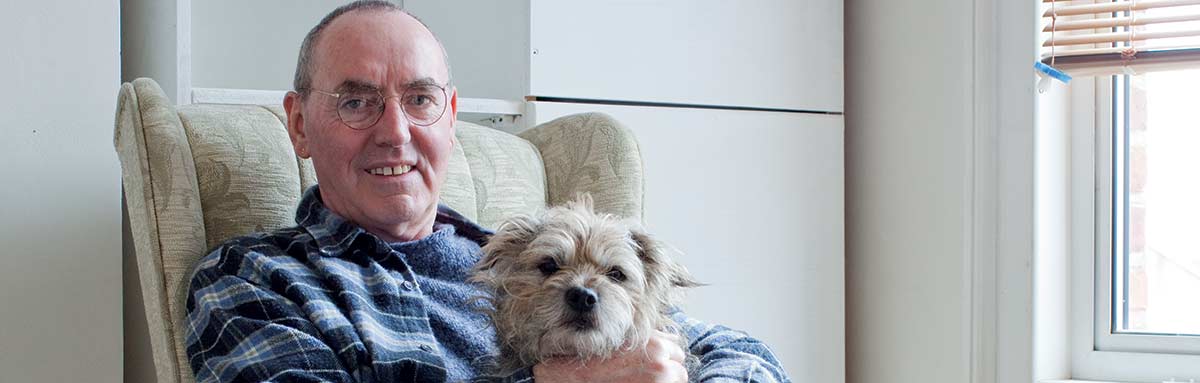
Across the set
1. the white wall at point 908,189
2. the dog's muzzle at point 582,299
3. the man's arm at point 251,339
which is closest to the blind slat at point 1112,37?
the white wall at point 908,189

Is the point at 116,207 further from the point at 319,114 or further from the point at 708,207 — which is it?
the point at 708,207

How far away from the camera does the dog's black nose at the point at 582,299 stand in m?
1.36

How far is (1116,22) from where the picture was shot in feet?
7.45

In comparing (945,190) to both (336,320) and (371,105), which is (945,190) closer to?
(371,105)

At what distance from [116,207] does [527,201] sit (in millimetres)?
675

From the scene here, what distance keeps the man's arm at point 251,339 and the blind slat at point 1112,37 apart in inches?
68.4

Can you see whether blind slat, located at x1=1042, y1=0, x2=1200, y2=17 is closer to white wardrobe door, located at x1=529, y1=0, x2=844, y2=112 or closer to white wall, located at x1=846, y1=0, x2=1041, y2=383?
white wall, located at x1=846, y1=0, x2=1041, y2=383

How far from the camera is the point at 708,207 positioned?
254cm

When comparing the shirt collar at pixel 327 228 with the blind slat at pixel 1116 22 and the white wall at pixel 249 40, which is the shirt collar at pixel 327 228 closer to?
the white wall at pixel 249 40

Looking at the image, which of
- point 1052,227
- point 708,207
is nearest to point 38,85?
point 708,207

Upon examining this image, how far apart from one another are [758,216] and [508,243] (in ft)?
4.13

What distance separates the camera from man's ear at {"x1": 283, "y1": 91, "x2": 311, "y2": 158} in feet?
5.55


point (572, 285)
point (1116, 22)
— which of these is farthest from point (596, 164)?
point (1116, 22)

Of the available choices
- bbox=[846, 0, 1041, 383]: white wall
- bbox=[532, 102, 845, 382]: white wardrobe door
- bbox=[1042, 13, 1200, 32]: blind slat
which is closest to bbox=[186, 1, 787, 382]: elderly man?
bbox=[532, 102, 845, 382]: white wardrobe door
